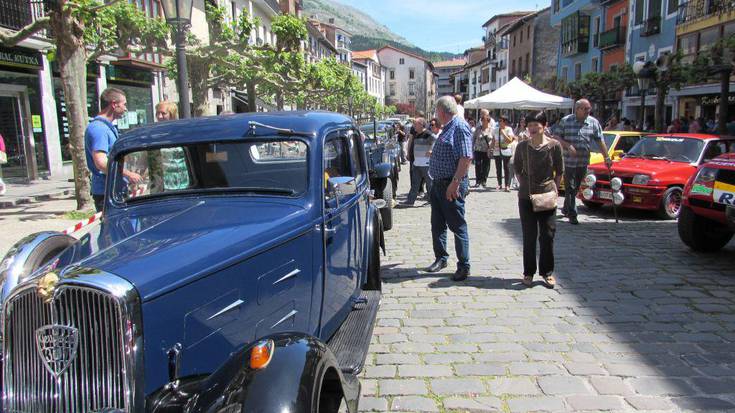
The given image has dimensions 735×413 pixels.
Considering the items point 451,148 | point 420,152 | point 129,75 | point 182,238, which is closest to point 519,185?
point 451,148

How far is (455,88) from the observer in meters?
101

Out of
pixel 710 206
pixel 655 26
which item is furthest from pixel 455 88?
pixel 710 206

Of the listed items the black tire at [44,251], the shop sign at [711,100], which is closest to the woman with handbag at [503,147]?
the black tire at [44,251]

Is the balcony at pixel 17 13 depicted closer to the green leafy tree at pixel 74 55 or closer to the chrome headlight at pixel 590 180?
the green leafy tree at pixel 74 55

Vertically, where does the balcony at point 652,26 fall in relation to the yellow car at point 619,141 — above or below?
above

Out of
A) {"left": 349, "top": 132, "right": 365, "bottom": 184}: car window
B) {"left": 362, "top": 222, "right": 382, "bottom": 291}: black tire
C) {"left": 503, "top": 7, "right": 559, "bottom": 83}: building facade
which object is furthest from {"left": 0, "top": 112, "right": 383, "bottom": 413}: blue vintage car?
{"left": 503, "top": 7, "right": 559, "bottom": 83}: building facade

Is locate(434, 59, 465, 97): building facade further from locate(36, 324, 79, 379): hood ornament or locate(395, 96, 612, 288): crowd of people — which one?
locate(36, 324, 79, 379): hood ornament

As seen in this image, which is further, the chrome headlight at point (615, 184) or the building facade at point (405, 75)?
the building facade at point (405, 75)

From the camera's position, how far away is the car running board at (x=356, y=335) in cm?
307

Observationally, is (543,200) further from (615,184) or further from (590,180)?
(615,184)

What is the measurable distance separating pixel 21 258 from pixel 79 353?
1.55 m

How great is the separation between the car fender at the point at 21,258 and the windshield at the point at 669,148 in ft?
30.3

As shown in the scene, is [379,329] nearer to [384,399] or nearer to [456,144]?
[384,399]

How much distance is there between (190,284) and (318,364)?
0.64m
